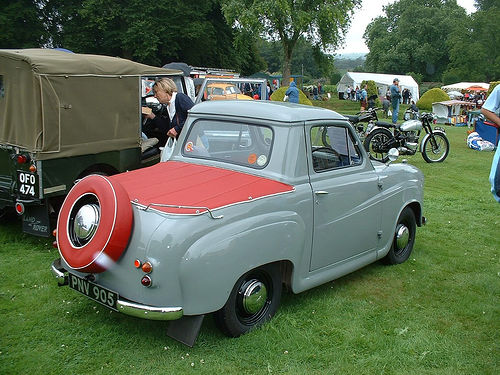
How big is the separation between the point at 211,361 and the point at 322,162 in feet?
6.42

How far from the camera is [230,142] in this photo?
441 cm

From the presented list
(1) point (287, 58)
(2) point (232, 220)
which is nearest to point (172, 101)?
(2) point (232, 220)

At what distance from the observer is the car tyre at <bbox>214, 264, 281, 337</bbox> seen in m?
3.54

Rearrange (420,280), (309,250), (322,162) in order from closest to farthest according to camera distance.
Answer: (309,250) < (322,162) < (420,280)

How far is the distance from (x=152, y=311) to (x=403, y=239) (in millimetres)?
3220

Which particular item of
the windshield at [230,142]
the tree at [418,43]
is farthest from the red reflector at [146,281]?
the tree at [418,43]

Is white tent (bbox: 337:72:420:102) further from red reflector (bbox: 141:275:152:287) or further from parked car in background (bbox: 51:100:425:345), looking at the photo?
red reflector (bbox: 141:275:152:287)

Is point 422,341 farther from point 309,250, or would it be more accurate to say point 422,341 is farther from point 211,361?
point 211,361

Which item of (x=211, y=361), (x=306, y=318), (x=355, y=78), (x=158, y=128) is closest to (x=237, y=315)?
(x=211, y=361)

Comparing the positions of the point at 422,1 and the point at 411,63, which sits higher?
the point at 422,1

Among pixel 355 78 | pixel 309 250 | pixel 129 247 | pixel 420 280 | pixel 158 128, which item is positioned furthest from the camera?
pixel 355 78

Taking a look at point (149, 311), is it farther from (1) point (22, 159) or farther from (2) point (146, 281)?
(1) point (22, 159)

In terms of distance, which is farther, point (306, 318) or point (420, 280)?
point (420, 280)

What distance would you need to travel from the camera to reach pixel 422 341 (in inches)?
149
